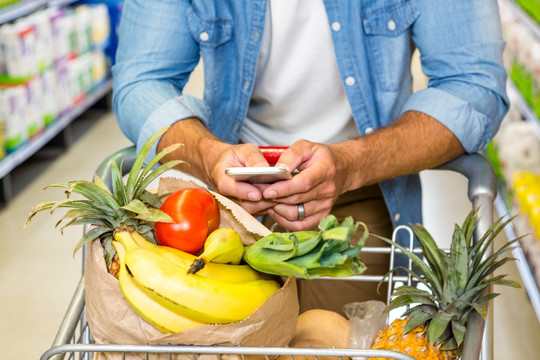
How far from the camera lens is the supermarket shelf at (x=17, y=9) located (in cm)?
439

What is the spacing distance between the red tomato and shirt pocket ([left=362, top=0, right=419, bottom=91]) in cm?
78

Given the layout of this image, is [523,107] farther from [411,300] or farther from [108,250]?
[108,250]

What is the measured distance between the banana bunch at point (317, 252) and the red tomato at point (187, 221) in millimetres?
116

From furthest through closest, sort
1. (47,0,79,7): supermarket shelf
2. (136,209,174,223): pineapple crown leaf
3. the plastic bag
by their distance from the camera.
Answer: (47,0,79,7): supermarket shelf
the plastic bag
(136,209,174,223): pineapple crown leaf

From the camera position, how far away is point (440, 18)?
156cm

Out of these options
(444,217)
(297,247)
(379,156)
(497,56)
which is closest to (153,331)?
(297,247)

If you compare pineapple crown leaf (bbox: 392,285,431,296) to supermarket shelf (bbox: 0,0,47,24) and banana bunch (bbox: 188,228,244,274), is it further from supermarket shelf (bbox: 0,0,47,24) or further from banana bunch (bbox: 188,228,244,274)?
supermarket shelf (bbox: 0,0,47,24)

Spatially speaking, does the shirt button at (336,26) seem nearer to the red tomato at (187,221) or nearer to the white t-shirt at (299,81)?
the white t-shirt at (299,81)

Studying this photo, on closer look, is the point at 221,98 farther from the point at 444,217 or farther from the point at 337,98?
the point at 444,217

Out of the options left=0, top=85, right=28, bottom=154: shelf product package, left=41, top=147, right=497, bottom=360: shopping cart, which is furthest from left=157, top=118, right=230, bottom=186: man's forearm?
left=0, top=85, right=28, bottom=154: shelf product package

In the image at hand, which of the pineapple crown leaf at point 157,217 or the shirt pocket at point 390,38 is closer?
the pineapple crown leaf at point 157,217

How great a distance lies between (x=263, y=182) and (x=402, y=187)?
1.96 ft

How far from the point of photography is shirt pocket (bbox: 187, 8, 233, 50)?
1.63m

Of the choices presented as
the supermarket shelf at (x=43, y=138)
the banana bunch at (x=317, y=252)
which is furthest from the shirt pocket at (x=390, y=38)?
the supermarket shelf at (x=43, y=138)
